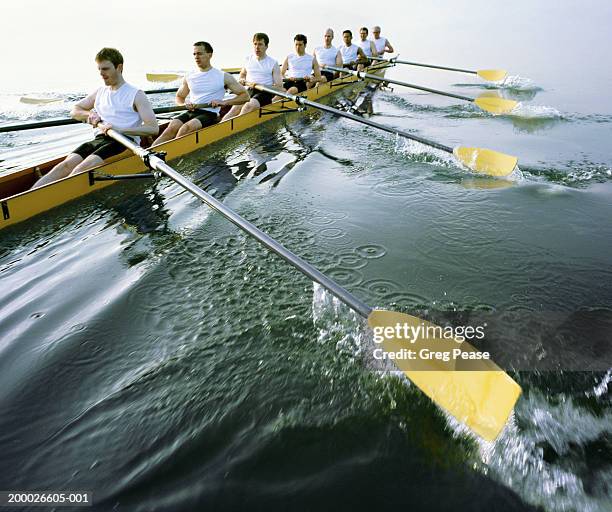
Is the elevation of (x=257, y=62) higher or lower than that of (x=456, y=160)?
higher

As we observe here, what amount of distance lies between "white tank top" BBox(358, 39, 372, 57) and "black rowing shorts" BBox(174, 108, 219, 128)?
14.4 meters

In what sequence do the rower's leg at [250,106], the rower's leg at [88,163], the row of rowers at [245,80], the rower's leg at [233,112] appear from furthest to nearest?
the rower's leg at [250,106] → the rower's leg at [233,112] → the row of rowers at [245,80] → the rower's leg at [88,163]

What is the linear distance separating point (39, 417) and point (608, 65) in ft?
114

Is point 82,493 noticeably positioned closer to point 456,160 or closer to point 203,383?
point 203,383

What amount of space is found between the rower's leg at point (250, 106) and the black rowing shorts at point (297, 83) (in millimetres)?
3421

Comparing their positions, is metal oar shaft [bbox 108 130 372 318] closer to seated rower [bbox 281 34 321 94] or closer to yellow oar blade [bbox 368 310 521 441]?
yellow oar blade [bbox 368 310 521 441]

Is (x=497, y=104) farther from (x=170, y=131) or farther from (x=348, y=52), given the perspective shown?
(x=348, y=52)

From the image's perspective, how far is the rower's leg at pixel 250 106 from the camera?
9.67 m

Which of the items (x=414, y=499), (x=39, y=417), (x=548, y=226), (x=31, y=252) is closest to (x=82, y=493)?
(x=39, y=417)

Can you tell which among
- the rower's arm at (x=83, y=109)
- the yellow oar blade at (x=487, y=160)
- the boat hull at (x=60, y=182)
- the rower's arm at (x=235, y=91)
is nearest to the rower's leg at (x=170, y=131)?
the boat hull at (x=60, y=182)

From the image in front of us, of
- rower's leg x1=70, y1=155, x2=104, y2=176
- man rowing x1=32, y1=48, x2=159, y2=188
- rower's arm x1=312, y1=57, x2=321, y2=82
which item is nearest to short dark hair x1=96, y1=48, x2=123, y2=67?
man rowing x1=32, y1=48, x2=159, y2=188

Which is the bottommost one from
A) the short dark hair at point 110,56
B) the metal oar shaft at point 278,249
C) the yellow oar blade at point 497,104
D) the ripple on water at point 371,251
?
the yellow oar blade at point 497,104

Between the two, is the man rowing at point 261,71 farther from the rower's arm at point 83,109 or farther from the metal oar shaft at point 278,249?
the metal oar shaft at point 278,249

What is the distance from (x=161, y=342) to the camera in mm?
3211
